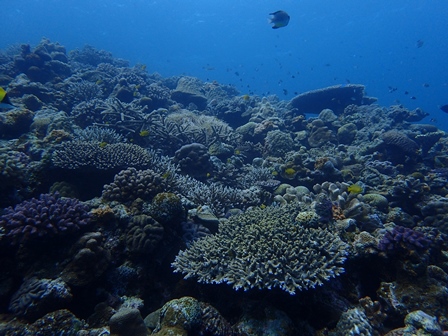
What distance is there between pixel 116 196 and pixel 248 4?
102001 millimetres

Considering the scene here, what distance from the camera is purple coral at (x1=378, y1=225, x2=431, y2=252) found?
14.0ft

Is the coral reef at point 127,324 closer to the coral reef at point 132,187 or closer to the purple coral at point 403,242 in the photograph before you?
the coral reef at point 132,187

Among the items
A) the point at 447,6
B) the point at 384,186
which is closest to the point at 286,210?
the point at 384,186

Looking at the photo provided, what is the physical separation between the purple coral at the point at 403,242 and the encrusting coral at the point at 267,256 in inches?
30.0

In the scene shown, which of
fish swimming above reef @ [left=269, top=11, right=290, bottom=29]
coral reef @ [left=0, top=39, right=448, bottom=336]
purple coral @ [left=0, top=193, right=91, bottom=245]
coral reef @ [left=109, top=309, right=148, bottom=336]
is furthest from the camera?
fish swimming above reef @ [left=269, top=11, right=290, bottom=29]

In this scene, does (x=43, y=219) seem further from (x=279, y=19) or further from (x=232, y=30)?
(x=232, y=30)

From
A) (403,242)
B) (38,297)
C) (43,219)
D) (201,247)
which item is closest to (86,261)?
(38,297)

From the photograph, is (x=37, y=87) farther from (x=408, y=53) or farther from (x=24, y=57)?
(x=408, y=53)

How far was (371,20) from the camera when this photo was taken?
81.9m

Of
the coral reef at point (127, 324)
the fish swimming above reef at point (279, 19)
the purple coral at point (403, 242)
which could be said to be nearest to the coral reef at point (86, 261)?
the coral reef at point (127, 324)

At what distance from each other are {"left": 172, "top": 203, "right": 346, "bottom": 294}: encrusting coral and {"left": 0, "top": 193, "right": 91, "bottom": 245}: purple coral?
6.31ft

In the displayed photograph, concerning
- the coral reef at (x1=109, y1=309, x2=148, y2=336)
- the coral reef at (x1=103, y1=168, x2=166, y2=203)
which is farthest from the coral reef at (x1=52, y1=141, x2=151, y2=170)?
the coral reef at (x1=109, y1=309, x2=148, y2=336)

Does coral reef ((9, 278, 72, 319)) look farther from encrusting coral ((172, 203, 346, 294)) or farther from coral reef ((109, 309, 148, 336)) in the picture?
encrusting coral ((172, 203, 346, 294))

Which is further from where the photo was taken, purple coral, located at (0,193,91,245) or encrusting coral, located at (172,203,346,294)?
purple coral, located at (0,193,91,245)
